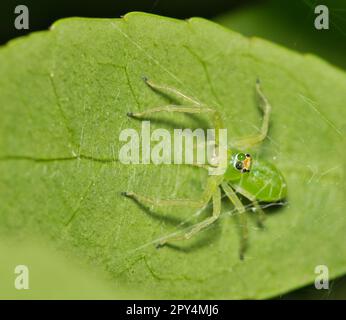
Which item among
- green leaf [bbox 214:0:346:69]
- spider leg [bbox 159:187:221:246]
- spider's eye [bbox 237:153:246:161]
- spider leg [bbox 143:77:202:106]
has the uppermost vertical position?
green leaf [bbox 214:0:346:69]

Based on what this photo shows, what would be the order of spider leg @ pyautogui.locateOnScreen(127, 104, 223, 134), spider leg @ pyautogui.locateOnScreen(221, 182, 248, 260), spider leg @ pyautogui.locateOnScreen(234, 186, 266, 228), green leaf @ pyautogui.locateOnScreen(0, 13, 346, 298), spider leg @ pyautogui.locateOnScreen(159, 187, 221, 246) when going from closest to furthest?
green leaf @ pyautogui.locateOnScreen(0, 13, 346, 298), spider leg @ pyautogui.locateOnScreen(127, 104, 223, 134), spider leg @ pyautogui.locateOnScreen(159, 187, 221, 246), spider leg @ pyautogui.locateOnScreen(221, 182, 248, 260), spider leg @ pyautogui.locateOnScreen(234, 186, 266, 228)

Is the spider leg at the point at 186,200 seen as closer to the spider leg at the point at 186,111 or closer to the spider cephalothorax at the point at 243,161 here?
the spider cephalothorax at the point at 243,161

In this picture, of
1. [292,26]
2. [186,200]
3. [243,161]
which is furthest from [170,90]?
[292,26]

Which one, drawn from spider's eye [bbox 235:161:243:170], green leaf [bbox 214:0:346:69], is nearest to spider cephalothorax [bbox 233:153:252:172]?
spider's eye [bbox 235:161:243:170]

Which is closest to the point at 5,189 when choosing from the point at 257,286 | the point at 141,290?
the point at 141,290

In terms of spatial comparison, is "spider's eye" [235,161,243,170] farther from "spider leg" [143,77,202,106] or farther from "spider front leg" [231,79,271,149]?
"spider leg" [143,77,202,106]

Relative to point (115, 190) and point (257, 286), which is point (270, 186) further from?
point (115, 190)

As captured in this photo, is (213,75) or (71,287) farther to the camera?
(213,75)

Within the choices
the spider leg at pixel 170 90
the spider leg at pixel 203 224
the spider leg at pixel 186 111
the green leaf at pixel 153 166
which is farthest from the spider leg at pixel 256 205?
the spider leg at pixel 170 90
